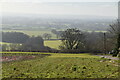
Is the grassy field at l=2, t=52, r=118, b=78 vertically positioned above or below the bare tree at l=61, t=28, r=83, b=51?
below

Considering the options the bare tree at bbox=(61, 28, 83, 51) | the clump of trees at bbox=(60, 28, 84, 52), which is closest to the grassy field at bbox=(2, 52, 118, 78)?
the clump of trees at bbox=(60, 28, 84, 52)

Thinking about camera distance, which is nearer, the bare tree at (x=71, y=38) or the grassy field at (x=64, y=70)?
the grassy field at (x=64, y=70)

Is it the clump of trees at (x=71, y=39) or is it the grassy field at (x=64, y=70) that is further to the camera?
the clump of trees at (x=71, y=39)

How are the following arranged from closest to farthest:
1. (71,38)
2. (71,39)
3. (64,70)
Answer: (64,70) < (71,39) < (71,38)

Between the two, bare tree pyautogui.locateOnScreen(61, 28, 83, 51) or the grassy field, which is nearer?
the grassy field

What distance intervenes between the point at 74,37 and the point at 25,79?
32.4m

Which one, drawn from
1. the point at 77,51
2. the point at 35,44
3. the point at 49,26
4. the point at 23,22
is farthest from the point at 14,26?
the point at 77,51

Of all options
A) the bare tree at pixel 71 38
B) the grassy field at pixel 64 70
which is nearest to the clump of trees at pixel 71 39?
the bare tree at pixel 71 38

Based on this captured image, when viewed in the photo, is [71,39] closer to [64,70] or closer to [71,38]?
[71,38]

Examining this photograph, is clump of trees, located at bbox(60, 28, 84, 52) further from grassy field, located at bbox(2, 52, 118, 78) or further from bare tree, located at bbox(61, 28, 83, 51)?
grassy field, located at bbox(2, 52, 118, 78)

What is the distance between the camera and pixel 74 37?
4488 centimetres

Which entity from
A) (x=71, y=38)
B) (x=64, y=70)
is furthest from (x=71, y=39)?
(x=64, y=70)

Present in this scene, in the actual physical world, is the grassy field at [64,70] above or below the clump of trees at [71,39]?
below

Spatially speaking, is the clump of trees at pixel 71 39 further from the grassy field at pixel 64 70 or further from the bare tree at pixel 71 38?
the grassy field at pixel 64 70
